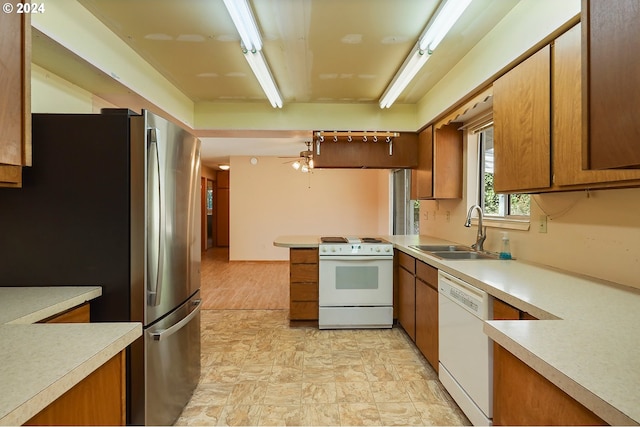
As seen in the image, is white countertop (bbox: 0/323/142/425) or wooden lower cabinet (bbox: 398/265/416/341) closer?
white countertop (bbox: 0/323/142/425)

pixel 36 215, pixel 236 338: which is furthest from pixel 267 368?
pixel 36 215

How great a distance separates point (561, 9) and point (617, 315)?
146 centimetres

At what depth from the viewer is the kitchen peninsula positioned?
67 cm

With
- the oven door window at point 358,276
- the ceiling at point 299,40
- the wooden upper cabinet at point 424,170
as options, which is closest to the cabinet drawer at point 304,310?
the oven door window at point 358,276

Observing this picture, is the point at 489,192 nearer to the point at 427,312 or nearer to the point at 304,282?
the point at 427,312

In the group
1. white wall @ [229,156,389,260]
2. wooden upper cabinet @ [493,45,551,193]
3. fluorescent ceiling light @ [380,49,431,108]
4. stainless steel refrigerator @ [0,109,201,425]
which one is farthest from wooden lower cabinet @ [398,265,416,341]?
white wall @ [229,156,389,260]

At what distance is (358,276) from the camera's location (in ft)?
10.2

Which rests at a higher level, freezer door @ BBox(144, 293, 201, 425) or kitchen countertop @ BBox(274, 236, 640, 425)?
kitchen countertop @ BBox(274, 236, 640, 425)

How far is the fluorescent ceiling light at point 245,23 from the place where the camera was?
5.32ft

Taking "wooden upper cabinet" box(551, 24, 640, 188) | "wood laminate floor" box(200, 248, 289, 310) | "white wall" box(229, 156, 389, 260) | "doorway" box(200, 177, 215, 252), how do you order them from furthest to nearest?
1. "doorway" box(200, 177, 215, 252)
2. "white wall" box(229, 156, 389, 260)
3. "wood laminate floor" box(200, 248, 289, 310)
4. "wooden upper cabinet" box(551, 24, 640, 188)

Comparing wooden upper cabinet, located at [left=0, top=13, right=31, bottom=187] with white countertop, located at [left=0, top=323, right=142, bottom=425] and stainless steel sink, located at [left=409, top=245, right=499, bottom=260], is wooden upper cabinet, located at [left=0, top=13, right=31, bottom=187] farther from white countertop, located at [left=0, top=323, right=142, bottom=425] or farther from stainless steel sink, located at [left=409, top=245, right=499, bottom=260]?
stainless steel sink, located at [left=409, top=245, right=499, bottom=260]

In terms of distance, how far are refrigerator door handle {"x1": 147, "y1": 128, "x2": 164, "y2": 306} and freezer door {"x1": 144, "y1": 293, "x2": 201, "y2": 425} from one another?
0.18m

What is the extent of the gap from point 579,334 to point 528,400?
0.25m

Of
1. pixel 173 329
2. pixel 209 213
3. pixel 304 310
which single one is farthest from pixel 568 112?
pixel 209 213
